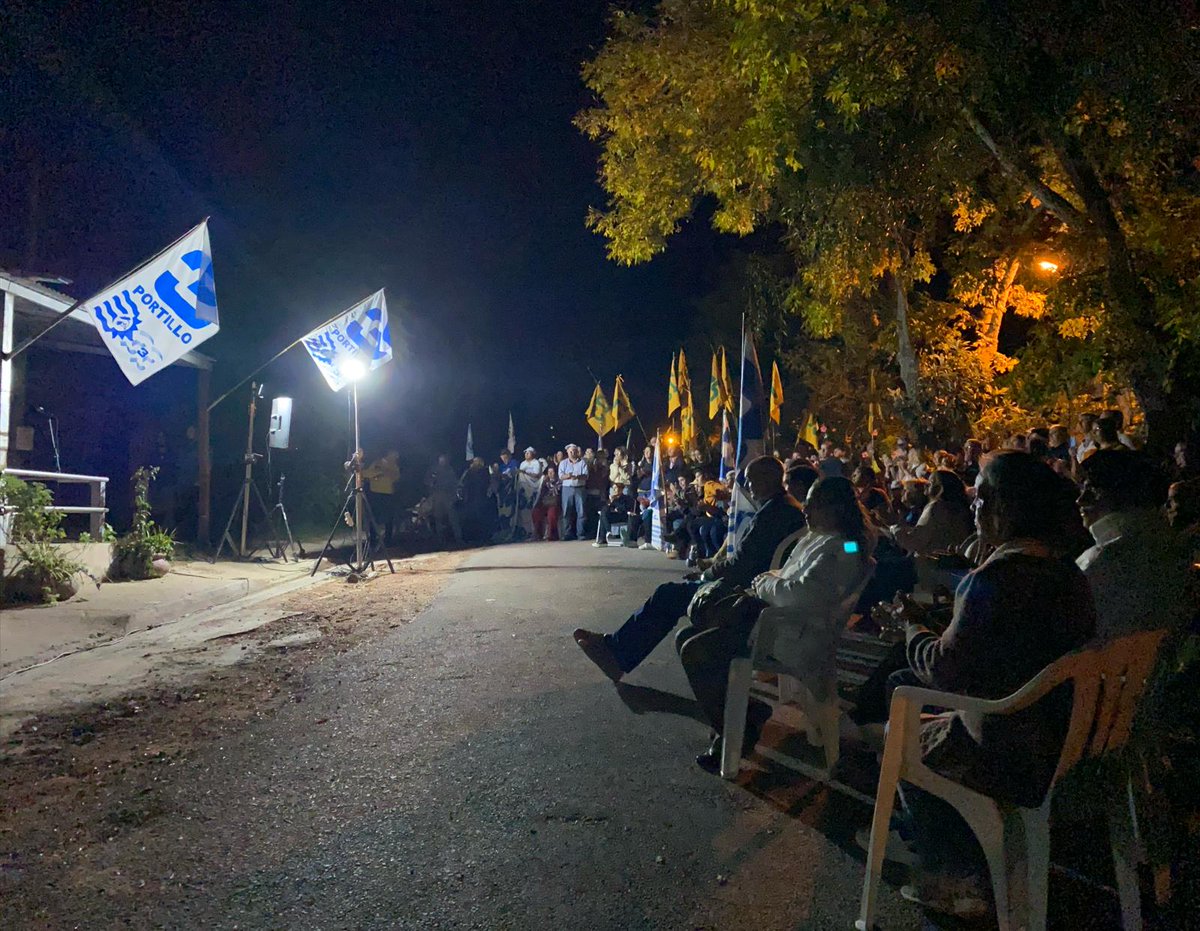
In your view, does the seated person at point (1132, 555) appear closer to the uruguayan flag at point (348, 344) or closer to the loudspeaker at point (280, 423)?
the uruguayan flag at point (348, 344)

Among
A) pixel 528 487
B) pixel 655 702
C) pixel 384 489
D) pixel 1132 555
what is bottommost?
pixel 655 702

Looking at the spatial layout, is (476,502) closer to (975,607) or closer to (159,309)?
(159,309)

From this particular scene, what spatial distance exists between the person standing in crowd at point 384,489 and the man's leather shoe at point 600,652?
1060 centimetres

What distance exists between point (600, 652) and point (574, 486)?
13.6m

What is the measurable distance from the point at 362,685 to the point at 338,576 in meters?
6.54

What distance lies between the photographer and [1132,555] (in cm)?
326

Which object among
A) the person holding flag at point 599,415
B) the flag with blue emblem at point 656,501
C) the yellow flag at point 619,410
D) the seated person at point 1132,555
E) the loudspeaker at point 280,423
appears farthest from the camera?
the person holding flag at point 599,415

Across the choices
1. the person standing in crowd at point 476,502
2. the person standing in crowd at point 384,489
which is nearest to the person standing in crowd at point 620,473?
the person standing in crowd at point 476,502

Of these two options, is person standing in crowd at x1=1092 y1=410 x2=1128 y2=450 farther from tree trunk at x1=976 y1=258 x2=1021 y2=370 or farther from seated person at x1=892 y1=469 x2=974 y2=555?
tree trunk at x1=976 y1=258 x2=1021 y2=370

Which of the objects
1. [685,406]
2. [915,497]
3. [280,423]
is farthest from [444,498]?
[915,497]

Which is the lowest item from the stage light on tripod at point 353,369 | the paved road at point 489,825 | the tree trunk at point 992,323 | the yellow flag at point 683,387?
the paved road at point 489,825

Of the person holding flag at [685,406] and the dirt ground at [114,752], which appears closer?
the dirt ground at [114,752]

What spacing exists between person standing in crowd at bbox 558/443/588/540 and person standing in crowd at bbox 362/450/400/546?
13.3ft

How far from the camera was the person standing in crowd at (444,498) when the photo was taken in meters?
17.7
